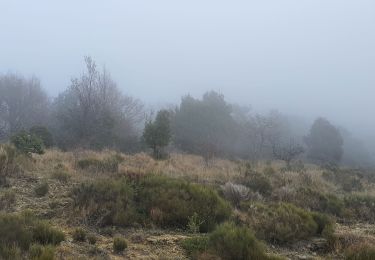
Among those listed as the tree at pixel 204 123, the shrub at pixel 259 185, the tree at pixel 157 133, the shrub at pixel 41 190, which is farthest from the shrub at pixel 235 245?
the tree at pixel 204 123

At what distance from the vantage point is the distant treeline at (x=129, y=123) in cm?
3512

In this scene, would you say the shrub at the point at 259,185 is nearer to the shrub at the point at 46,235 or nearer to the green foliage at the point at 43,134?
the shrub at the point at 46,235

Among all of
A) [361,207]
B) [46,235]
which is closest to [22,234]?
[46,235]

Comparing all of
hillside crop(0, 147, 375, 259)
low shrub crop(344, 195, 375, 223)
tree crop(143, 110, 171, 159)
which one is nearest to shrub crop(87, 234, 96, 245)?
hillside crop(0, 147, 375, 259)

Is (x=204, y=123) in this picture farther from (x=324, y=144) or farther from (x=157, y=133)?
(x=157, y=133)

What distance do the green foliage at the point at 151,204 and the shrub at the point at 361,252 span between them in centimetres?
291

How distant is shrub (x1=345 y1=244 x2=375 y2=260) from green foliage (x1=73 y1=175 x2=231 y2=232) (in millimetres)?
2912

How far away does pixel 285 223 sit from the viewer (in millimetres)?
9695

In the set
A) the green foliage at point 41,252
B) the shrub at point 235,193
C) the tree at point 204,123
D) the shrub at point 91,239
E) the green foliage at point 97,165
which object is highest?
the tree at point 204,123

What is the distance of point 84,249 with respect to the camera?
289 inches

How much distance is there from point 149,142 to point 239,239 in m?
20.2

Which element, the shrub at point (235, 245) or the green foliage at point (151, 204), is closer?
the shrub at point (235, 245)

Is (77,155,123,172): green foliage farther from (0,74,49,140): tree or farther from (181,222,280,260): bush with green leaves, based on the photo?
(0,74,49,140): tree

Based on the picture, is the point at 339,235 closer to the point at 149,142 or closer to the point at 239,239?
the point at 239,239
